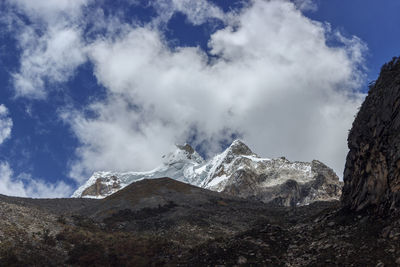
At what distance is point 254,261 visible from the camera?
63.2 ft

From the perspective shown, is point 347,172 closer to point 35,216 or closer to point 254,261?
point 254,261

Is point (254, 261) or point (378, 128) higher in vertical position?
point (378, 128)

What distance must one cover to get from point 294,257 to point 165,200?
4050cm

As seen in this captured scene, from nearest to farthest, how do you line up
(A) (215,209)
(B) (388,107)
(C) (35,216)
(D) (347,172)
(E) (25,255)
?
(B) (388,107) < (E) (25,255) < (D) (347,172) < (C) (35,216) < (A) (215,209)

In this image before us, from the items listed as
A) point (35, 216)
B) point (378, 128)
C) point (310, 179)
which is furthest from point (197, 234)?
point (310, 179)

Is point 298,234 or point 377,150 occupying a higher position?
point 377,150

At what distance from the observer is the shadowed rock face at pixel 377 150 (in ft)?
63.8

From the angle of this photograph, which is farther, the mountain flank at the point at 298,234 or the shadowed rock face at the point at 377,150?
the shadowed rock face at the point at 377,150

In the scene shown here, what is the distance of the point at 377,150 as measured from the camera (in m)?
21.6

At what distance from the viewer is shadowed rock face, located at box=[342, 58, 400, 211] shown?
19438 millimetres

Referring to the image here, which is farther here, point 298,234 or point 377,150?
point 298,234

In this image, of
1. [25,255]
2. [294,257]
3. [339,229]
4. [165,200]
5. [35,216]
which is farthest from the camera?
[165,200]

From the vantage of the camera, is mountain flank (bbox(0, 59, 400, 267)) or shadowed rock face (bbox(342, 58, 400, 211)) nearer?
mountain flank (bbox(0, 59, 400, 267))

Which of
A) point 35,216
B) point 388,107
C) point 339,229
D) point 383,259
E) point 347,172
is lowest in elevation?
point 383,259
